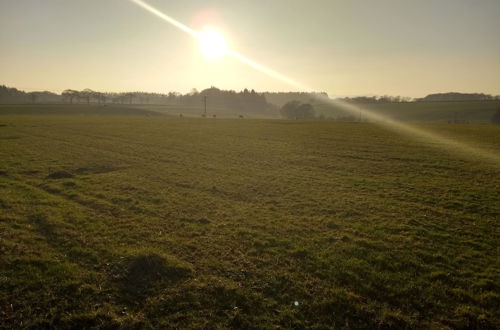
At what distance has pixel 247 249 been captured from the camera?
42.7 ft

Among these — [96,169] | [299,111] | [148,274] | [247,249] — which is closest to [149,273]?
[148,274]

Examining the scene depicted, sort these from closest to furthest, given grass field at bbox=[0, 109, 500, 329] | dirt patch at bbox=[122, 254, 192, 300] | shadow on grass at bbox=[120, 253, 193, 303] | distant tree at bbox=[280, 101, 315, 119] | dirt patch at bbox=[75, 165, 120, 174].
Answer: grass field at bbox=[0, 109, 500, 329], shadow on grass at bbox=[120, 253, 193, 303], dirt patch at bbox=[122, 254, 192, 300], dirt patch at bbox=[75, 165, 120, 174], distant tree at bbox=[280, 101, 315, 119]

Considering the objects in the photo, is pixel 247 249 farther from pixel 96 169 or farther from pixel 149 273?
pixel 96 169

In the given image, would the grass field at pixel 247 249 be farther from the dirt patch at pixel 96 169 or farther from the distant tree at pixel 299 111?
the distant tree at pixel 299 111

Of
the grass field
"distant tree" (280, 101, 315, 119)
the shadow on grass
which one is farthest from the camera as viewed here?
"distant tree" (280, 101, 315, 119)

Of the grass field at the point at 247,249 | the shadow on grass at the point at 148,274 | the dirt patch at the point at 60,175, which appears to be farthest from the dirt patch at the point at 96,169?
the shadow on grass at the point at 148,274

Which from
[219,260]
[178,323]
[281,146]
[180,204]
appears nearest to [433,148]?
[281,146]

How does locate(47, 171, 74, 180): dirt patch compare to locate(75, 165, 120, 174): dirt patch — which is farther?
locate(75, 165, 120, 174): dirt patch

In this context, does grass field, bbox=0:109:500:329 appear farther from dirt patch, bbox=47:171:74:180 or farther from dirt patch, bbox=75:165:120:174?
dirt patch, bbox=75:165:120:174

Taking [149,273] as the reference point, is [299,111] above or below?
above

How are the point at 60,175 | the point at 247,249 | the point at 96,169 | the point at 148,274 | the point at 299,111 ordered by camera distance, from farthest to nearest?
the point at 299,111, the point at 96,169, the point at 60,175, the point at 247,249, the point at 148,274

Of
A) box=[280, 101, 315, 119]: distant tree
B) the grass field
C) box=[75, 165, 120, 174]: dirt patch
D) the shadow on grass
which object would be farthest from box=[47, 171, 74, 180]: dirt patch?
box=[280, 101, 315, 119]: distant tree

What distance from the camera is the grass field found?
9.10 meters

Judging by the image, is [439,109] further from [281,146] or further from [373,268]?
[373,268]
